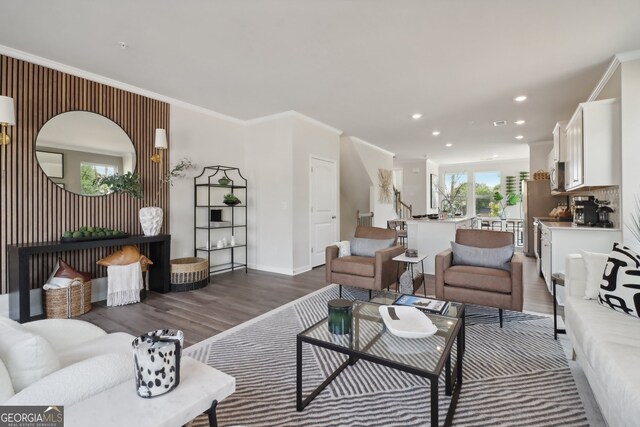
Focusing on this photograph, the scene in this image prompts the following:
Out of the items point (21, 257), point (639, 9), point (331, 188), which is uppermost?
point (639, 9)

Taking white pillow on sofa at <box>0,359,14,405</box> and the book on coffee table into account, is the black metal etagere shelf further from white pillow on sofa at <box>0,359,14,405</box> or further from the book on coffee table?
white pillow on sofa at <box>0,359,14,405</box>

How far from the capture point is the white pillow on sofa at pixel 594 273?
→ 214 cm

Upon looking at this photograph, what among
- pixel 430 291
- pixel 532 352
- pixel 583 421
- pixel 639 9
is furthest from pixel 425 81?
pixel 583 421

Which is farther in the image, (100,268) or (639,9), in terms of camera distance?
(100,268)

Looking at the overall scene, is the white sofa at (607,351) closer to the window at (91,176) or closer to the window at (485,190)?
the window at (91,176)

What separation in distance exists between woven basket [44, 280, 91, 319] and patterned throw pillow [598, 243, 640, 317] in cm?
454

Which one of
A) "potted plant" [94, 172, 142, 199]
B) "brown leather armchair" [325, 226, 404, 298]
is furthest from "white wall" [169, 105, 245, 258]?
"brown leather armchair" [325, 226, 404, 298]

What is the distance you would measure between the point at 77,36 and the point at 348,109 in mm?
3330

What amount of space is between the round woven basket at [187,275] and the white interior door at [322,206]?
1915mm

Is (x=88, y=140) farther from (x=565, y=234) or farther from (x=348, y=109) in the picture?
(x=565, y=234)

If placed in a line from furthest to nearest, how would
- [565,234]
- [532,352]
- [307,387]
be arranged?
[565,234] → [532,352] → [307,387]

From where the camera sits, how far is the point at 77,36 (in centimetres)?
275

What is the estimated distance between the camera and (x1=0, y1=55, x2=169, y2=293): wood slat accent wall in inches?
120

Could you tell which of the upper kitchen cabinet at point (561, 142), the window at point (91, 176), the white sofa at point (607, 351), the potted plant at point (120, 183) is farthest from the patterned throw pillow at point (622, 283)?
the window at point (91, 176)
